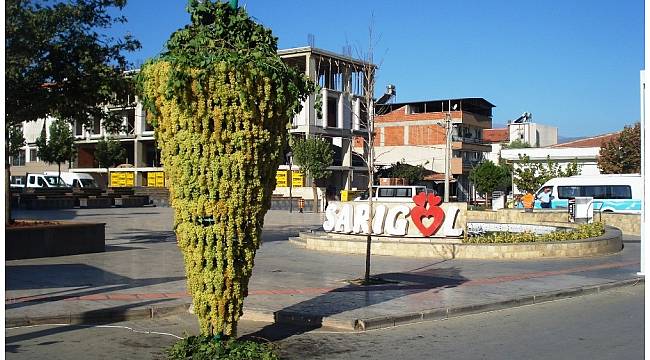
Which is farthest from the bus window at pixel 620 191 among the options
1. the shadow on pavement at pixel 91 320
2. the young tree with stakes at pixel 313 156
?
the shadow on pavement at pixel 91 320

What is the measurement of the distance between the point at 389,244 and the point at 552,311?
8006 millimetres

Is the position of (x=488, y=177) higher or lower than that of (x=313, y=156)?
lower

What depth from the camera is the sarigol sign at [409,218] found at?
1955 cm

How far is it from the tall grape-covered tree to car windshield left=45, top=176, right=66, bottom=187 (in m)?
53.9

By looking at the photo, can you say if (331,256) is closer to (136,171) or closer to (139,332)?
(139,332)

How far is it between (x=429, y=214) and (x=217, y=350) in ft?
44.1

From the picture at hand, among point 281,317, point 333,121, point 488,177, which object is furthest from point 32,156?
point 281,317

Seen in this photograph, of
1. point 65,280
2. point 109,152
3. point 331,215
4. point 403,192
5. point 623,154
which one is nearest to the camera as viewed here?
point 65,280

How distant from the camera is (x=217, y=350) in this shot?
673 cm

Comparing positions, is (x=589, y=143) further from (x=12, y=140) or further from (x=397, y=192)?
(x=12, y=140)

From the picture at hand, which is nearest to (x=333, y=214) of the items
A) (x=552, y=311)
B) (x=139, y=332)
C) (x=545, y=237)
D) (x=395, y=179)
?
(x=545, y=237)

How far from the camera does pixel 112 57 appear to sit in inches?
725

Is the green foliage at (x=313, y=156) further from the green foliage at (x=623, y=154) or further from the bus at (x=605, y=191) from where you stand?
the green foliage at (x=623, y=154)

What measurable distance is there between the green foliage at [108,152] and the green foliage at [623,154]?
138ft
